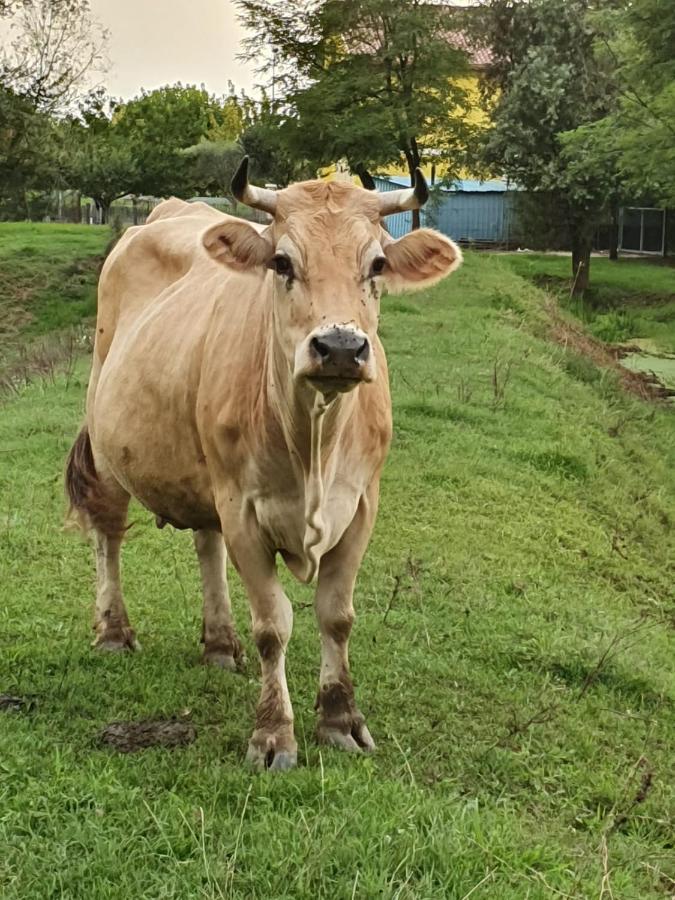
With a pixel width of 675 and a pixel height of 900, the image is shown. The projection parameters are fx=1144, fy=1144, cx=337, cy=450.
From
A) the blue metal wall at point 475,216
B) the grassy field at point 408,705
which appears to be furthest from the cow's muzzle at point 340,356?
the blue metal wall at point 475,216

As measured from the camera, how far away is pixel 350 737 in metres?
4.48

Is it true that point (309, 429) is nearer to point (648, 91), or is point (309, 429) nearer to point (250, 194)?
point (250, 194)

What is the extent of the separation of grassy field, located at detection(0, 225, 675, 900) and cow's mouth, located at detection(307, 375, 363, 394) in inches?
53.1

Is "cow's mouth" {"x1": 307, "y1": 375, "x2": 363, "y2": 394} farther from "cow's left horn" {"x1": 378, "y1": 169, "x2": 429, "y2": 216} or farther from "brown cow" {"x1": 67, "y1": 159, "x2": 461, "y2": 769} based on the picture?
"cow's left horn" {"x1": 378, "y1": 169, "x2": 429, "y2": 216}

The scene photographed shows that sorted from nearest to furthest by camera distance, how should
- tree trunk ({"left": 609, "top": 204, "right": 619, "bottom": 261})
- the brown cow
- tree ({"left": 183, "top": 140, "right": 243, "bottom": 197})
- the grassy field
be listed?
the grassy field
the brown cow
tree trunk ({"left": 609, "top": 204, "right": 619, "bottom": 261})
tree ({"left": 183, "top": 140, "right": 243, "bottom": 197})

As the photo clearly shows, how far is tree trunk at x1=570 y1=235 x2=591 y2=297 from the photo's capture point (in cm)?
2808

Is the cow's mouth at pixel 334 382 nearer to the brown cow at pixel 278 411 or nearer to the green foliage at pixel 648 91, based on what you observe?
the brown cow at pixel 278 411

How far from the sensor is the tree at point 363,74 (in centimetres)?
2531

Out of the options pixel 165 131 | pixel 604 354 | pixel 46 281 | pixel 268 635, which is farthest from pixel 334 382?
pixel 165 131

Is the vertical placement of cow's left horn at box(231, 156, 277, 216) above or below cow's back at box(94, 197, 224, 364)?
above

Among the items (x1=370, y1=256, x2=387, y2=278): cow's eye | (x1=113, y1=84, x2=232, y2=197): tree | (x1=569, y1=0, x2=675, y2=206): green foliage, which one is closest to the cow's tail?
(x1=370, y1=256, x2=387, y2=278): cow's eye

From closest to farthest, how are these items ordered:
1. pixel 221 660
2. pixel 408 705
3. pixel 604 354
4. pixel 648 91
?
pixel 408 705 < pixel 221 660 < pixel 648 91 < pixel 604 354

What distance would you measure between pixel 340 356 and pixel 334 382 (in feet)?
0.41

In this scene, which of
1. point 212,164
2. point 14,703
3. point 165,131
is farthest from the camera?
point 165,131
